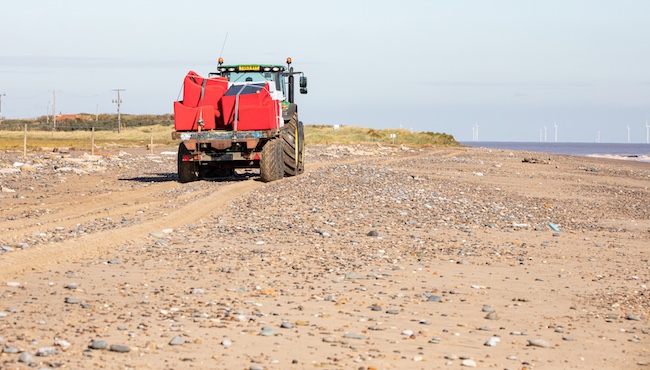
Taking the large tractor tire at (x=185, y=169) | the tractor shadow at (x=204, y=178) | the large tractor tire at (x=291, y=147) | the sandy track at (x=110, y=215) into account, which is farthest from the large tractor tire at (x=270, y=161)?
the large tractor tire at (x=185, y=169)

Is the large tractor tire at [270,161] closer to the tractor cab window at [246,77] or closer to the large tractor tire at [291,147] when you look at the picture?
the large tractor tire at [291,147]

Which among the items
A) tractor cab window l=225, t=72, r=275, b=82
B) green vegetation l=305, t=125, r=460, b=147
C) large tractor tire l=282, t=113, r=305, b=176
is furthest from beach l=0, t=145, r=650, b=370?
green vegetation l=305, t=125, r=460, b=147

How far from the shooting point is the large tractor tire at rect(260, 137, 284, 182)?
75.1ft

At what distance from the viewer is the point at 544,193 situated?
25.1m

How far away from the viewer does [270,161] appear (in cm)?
2292

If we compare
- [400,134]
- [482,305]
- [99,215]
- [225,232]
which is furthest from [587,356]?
[400,134]

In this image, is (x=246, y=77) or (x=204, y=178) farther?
(x=204, y=178)

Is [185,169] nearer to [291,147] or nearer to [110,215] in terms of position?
[291,147]

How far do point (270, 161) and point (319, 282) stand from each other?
520 inches

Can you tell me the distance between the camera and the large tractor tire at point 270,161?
22891mm

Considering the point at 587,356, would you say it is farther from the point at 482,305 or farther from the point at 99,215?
the point at 99,215

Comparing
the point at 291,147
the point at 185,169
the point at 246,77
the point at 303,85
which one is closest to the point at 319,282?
the point at 185,169

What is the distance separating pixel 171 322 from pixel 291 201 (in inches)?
411

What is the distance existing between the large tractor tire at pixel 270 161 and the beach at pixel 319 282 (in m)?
2.37
